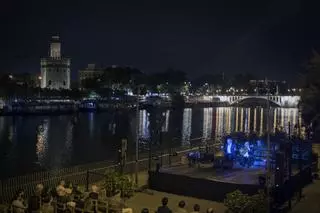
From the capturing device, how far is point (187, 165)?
70.2 ft

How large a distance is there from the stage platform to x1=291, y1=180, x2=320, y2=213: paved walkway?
1.67 metres

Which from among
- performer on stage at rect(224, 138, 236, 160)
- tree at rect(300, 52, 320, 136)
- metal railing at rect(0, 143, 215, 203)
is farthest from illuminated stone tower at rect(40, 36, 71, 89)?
performer on stage at rect(224, 138, 236, 160)

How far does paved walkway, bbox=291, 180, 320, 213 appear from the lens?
16.0 meters

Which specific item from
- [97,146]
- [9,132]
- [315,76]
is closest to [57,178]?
[315,76]

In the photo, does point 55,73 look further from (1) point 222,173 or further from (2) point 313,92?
(1) point 222,173

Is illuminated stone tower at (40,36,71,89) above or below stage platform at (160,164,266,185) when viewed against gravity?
above

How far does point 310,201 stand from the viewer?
56.6 ft

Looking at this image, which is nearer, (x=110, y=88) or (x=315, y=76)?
(x=315, y=76)

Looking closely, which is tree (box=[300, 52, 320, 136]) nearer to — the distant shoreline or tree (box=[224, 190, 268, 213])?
tree (box=[224, 190, 268, 213])

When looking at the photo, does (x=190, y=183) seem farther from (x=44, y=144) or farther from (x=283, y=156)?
(x=44, y=144)

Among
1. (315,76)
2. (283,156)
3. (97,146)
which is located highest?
(315,76)

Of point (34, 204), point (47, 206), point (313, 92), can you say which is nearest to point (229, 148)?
point (47, 206)

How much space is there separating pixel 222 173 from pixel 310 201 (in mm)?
3583

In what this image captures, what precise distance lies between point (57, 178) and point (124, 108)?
4935 inches
